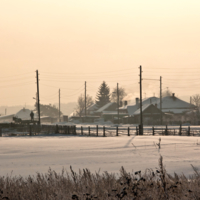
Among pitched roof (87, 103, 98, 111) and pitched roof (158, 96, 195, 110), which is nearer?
pitched roof (158, 96, 195, 110)

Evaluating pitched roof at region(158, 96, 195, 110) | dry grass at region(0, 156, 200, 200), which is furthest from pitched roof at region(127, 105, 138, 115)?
dry grass at region(0, 156, 200, 200)

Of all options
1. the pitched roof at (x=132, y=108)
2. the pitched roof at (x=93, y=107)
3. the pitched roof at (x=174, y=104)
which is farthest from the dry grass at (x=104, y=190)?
the pitched roof at (x=93, y=107)

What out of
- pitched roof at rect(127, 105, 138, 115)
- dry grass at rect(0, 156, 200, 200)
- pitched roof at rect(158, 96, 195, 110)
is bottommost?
dry grass at rect(0, 156, 200, 200)

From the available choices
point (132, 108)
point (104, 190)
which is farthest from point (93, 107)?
point (104, 190)

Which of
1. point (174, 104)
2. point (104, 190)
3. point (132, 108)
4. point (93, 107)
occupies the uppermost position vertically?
point (174, 104)

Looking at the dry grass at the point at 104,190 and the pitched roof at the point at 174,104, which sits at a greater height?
the pitched roof at the point at 174,104

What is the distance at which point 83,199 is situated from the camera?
503 cm

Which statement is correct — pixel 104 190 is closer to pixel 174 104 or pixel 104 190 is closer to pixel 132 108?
pixel 132 108

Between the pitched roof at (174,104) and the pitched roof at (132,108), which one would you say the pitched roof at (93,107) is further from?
the pitched roof at (174,104)

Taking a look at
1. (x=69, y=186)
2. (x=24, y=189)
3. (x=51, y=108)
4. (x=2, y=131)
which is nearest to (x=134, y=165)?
(x=69, y=186)

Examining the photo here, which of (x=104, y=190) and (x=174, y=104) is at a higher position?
(x=174, y=104)

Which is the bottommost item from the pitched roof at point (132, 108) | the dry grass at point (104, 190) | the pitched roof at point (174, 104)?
the dry grass at point (104, 190)

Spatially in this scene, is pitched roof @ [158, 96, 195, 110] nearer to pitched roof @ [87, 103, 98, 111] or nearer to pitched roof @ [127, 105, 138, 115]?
pitched roof @ [127, 105, 138, 115]

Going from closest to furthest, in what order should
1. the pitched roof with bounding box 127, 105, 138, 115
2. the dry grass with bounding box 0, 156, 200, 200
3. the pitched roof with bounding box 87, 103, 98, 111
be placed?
the dry grass with bounding box 0, 156, 200, 200 → the pitched roof with bounding box 127, 105, 138, 115 → the pitched roof with bounding box 87, 103, 98, 111
